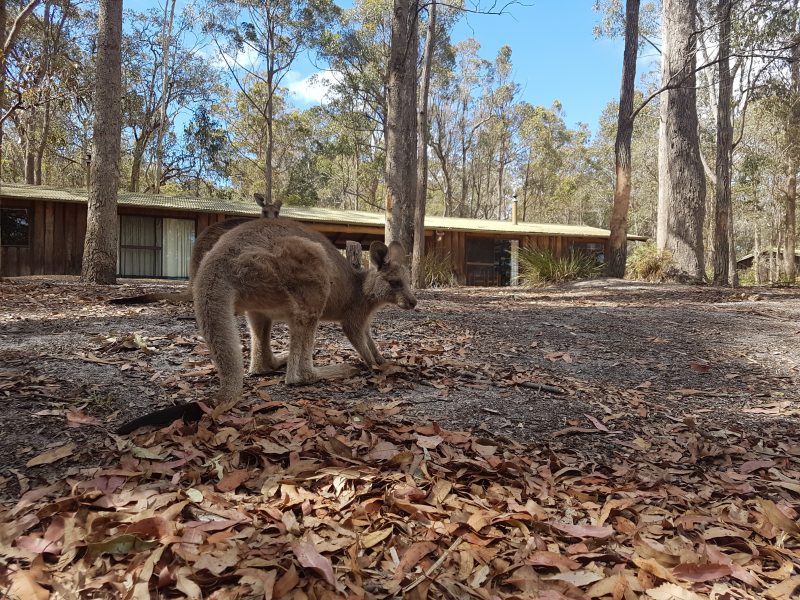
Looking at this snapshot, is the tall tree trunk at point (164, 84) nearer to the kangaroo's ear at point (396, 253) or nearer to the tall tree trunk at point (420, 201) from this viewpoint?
the tall tree trunk at point (420, 201)

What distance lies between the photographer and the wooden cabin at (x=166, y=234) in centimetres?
2012

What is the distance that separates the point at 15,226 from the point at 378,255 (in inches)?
818

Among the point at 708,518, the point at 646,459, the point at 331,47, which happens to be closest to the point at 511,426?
the point at 646,459

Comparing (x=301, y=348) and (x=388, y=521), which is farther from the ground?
(x=301, y=348)

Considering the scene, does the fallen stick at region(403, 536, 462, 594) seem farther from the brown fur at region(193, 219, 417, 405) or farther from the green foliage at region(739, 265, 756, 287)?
the green foliage at region(739, 265, 756, 287)

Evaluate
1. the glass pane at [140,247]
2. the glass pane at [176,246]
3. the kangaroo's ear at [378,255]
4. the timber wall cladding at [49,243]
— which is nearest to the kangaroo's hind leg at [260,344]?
the kangaroo's ear at [378,255]

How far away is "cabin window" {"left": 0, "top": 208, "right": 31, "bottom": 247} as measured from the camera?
65.9ft

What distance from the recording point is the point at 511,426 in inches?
150

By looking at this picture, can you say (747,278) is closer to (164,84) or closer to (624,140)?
(624,140)

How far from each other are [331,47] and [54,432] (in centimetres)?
3245

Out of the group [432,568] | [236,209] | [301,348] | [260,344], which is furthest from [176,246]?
[432,568]

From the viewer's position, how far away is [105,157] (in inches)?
473

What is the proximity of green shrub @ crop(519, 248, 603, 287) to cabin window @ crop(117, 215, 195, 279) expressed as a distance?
13.0 meters

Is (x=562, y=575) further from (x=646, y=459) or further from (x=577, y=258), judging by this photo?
(x=577, y=258)
